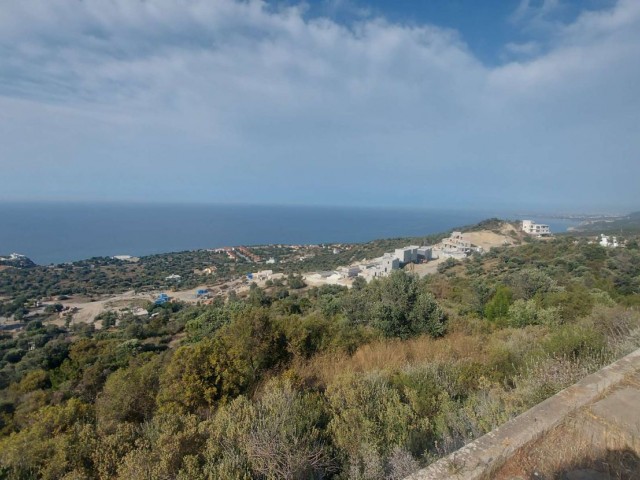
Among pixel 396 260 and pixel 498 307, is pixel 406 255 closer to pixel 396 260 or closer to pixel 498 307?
pixel 396 260

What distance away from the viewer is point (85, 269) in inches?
1982

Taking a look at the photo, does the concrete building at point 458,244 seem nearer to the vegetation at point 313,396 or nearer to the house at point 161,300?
the vegetation at point 313,396

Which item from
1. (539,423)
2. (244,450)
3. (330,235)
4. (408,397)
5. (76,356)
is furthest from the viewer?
(330,235)

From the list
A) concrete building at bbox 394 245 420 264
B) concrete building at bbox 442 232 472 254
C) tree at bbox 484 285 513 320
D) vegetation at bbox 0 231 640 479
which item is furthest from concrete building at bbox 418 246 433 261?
vegetation at bbox 0 231 640 479

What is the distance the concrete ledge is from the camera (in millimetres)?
1892

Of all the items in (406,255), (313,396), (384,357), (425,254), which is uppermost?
(313,396)

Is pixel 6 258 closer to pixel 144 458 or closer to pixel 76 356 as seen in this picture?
pixel 76 356

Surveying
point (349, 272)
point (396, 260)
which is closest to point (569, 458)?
point (349, 272)

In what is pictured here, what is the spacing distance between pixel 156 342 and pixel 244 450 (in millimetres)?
15001

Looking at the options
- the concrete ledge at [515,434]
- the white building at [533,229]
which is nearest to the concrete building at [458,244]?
the white building at [533,229]

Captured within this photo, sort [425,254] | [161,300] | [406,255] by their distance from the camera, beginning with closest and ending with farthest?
[161,300]
[406,255]
[425,254]

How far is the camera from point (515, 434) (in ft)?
7.28

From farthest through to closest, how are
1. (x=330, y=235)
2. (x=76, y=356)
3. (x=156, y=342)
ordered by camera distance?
1. (x=330, y=235)
2. (x=156, y=342)
3. (x=76, y=356)

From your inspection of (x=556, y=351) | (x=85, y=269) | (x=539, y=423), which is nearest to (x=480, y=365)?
(x=556, y=351)
